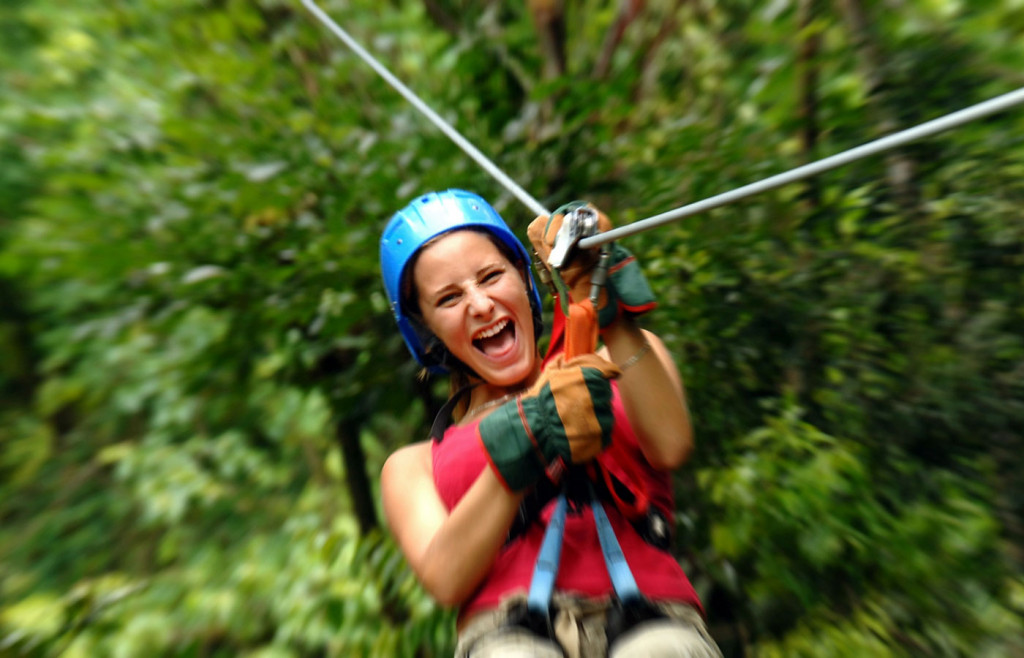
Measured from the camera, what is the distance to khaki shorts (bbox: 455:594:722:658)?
1.29 meters

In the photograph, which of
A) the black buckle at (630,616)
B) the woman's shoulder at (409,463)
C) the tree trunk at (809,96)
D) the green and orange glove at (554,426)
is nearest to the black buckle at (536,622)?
the black buckle at (630,616)

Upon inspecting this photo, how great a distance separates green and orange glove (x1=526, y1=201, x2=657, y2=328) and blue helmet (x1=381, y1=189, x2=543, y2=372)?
1.31 ft

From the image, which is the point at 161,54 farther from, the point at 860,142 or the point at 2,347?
the point at 2,347

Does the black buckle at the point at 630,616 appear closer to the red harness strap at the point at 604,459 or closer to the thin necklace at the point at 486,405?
the red harness strap at the point at 604,459

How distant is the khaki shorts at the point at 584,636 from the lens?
50.9 inches

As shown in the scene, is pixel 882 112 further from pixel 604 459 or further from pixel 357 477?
pixel 357 477

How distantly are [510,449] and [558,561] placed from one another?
0.84 feet

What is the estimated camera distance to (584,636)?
1414mm

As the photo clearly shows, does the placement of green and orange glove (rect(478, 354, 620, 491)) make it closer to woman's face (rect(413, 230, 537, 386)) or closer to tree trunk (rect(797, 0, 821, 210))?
woman's face (rect(413, 230, 537, 386))

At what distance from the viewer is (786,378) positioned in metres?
2.61

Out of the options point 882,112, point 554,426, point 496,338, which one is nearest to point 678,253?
point 882,112

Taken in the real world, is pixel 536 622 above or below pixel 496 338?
below

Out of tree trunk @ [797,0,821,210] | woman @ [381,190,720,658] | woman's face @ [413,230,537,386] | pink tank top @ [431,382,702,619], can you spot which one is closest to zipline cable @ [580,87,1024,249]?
woman @ [381,190,720,658]

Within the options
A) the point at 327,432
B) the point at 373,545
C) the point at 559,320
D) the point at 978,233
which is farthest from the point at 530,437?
the point at 327,432
